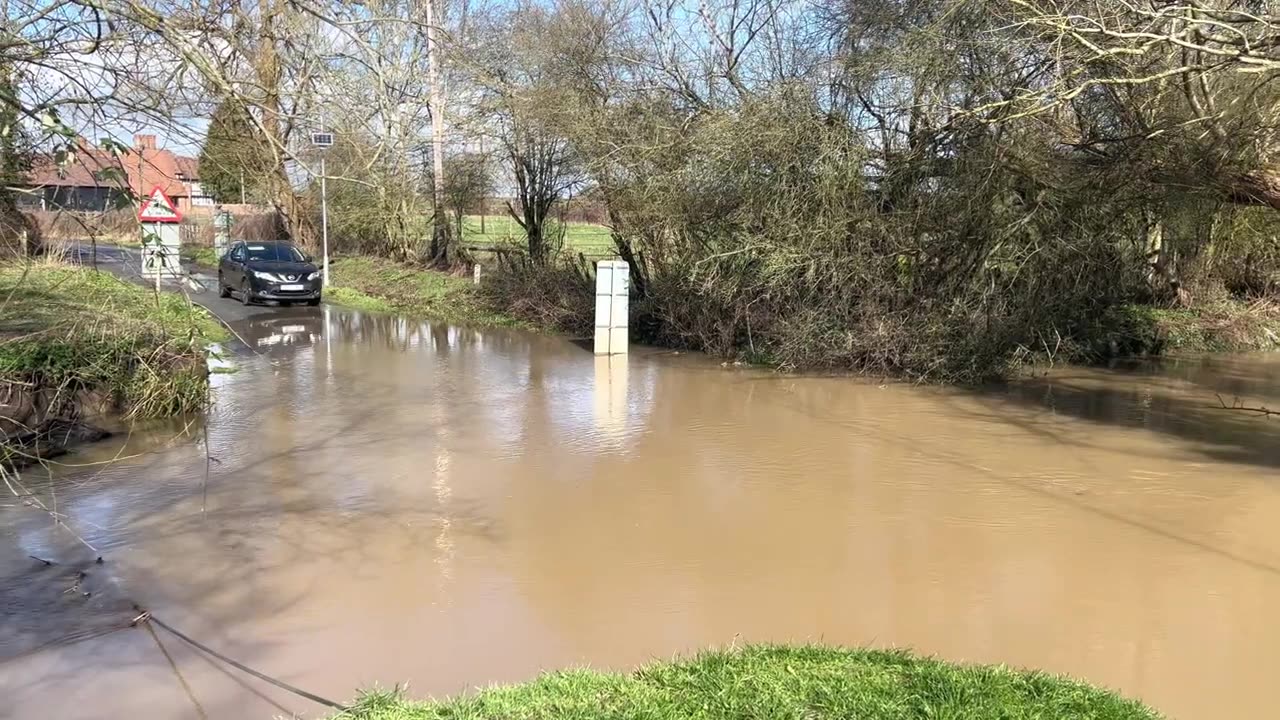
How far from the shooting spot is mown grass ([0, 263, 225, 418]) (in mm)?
8852

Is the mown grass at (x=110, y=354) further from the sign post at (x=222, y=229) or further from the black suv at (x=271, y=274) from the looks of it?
the sign post at (x=222, y=229)

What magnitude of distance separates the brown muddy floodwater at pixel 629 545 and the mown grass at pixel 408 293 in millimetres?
9287

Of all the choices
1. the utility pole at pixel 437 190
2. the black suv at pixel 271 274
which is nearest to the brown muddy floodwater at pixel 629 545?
the black suv at pixel 271 274

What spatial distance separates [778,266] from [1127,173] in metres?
4.71

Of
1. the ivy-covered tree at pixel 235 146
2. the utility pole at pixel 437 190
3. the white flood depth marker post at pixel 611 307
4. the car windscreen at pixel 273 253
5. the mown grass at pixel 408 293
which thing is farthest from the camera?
the utility pole at pixel 437 190

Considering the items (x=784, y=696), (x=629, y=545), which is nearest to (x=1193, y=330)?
(x=629, y=545)

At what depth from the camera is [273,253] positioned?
882 inches

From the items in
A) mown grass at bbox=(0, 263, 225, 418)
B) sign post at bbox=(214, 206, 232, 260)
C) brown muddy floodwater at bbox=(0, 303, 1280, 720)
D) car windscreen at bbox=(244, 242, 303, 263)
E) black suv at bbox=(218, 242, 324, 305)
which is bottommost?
brown muddy floodwater at bbox=(0, 303, 1280, 720)

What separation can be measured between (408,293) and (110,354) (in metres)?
14.3

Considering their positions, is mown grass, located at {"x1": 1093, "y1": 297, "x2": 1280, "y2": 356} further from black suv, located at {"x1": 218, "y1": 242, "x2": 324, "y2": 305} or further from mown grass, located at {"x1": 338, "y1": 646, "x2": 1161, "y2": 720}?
black suv, located at {"x1": 218, "y1": 242, "x2": 324, "y2": 305}

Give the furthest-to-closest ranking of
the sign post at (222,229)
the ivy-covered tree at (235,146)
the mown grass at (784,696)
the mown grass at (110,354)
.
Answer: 1. the sign post at (222,229)
2. the mown grass at (110,354)
3. the ivy-covered tree at (235,146)
4. the mown grass at (784,696)

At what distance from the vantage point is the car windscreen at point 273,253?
2209 cm

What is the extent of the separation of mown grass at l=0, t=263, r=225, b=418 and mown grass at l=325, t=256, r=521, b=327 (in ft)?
31.6

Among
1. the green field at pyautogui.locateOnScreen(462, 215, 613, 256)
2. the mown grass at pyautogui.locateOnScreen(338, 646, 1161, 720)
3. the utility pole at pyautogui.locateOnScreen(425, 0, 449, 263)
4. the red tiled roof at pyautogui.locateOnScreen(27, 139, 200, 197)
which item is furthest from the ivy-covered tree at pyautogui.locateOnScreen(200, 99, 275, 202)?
the utility pole at pyautogui.locateOnScreen(425, 0, 449, 263)
